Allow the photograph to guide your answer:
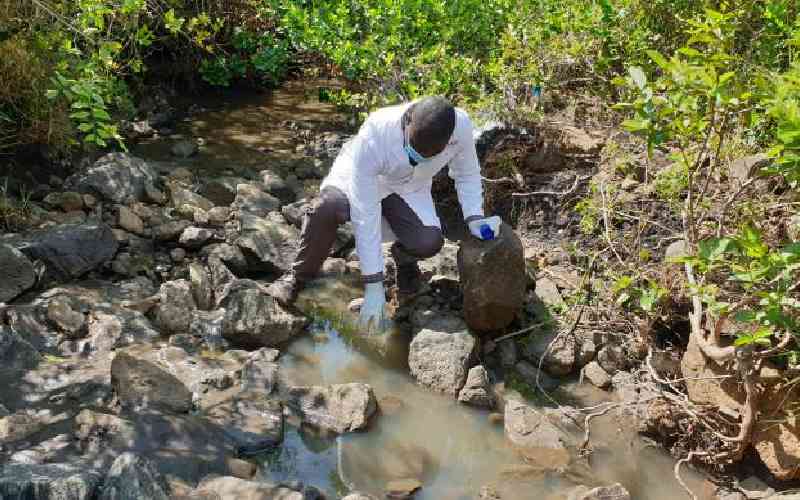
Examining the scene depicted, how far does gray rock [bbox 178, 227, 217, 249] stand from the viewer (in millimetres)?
4672

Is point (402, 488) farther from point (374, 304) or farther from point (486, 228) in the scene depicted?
point (486, 228)

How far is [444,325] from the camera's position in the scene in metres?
4.00

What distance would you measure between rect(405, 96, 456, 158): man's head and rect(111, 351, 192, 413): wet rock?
1.61 meters

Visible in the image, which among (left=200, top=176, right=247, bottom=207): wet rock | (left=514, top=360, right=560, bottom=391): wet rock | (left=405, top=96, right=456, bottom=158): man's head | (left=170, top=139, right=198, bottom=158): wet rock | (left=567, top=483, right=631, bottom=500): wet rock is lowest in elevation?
(left=514, top=360, right=560, bottom=391): wet rock

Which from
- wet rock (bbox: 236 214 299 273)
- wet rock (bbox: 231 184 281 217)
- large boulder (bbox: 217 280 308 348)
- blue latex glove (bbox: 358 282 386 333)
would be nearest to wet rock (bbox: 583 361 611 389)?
blue latex glove (bbox: 358 282 386 333)

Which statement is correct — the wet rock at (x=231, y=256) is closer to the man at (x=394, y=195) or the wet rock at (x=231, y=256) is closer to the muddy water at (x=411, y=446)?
the man at (x=394, y=195)

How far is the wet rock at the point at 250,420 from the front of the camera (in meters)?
3.23

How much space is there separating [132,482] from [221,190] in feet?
11.4

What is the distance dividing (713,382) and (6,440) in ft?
9.92

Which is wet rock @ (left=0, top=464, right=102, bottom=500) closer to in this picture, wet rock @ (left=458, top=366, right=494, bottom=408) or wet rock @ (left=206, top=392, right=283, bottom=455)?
wet rock @ (left=206, top=392, right=283, bottom=455)

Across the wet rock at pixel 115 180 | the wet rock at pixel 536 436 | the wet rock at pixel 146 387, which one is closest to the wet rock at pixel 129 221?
the wet rock at pixel 115 180

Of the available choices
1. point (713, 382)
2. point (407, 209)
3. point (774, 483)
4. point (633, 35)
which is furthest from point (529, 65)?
point (774, 483)

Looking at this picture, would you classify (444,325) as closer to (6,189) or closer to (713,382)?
(713,382)

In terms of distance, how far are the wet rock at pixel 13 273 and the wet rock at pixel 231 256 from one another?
3.24ft
